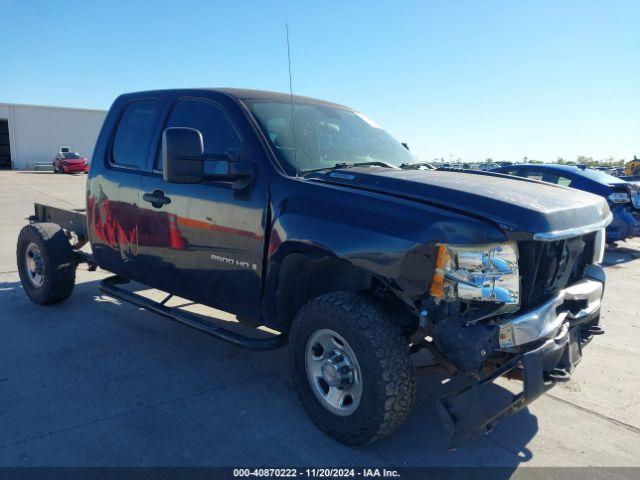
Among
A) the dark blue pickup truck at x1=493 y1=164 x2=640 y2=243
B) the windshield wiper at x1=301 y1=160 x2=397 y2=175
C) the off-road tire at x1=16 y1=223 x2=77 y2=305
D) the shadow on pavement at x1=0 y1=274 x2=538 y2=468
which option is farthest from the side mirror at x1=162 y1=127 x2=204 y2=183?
the dark blue pickup truck at x1=493 y1=164 x2=640 y2=243

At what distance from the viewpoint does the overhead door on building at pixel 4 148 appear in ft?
152

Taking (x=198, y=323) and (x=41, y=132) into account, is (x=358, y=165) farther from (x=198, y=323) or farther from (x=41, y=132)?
(x=41, y=132)

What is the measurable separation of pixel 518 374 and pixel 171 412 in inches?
82.8

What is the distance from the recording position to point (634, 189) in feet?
31.7

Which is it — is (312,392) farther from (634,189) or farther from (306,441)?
(634,189)

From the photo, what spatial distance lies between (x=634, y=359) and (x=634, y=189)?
6.24 meters

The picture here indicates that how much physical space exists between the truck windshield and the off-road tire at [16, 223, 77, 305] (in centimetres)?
279

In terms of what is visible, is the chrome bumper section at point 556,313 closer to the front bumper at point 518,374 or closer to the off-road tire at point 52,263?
the front bumper at point 518,374

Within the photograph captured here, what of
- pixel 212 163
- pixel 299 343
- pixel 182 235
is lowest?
pixel 299 343

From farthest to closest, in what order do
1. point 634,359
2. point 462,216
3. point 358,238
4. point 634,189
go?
point 634,189
point 634,359
point 358,238
point 462,216

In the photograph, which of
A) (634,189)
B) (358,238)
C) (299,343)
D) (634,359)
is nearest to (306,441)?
(299,343)

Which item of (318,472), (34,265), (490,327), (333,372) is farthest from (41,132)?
(490,327)

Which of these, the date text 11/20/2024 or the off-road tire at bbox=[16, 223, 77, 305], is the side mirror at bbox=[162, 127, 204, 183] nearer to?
the date text 11/20/2024

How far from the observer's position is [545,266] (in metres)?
2.86
